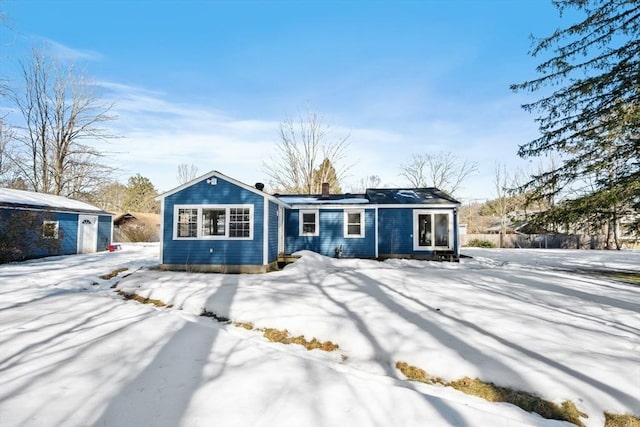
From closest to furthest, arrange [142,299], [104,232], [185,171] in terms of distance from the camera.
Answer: [142,299] < [104,232] < [185,171]

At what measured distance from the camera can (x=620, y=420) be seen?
317cm

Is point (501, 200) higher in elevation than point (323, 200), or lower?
higher

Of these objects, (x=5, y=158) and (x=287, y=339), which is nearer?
(x=287, y=339)

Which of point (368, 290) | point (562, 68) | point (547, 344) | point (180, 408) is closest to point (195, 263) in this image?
point (368, 290)

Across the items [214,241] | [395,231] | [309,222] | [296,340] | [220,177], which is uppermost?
[220,177]

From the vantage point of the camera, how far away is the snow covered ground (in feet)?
10.1

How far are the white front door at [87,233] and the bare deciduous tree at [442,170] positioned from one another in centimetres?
3271

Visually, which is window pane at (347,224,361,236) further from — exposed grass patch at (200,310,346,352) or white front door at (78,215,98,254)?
white front door at (78,215,98,254)

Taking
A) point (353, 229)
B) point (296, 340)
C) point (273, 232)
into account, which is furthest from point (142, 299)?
point (353, 229)

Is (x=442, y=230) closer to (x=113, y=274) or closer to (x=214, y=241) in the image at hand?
(x=214, y=241)

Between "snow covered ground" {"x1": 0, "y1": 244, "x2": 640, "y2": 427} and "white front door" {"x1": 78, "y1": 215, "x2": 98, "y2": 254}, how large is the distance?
11.3 m

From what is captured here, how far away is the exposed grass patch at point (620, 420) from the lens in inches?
123

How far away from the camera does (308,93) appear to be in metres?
30.1

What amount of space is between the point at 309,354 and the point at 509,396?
8.14 ft
